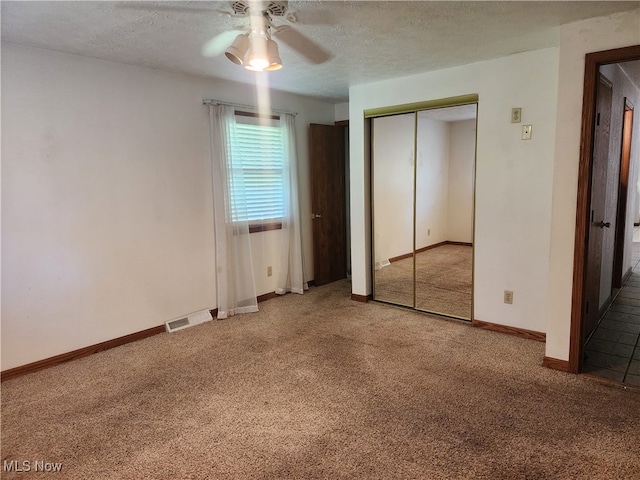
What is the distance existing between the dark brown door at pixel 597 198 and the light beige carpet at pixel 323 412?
2.02ft

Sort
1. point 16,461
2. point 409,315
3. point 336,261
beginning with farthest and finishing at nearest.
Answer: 1. point 336,261
2. point 409,315
3. point 16,461

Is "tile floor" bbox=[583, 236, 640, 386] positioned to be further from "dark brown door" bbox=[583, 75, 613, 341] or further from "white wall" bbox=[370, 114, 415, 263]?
"white wall" bbox=[370, 114, 415, 263]

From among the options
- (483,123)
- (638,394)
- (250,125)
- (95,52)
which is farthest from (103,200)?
(638,394)

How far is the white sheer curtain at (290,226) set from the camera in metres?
4.66

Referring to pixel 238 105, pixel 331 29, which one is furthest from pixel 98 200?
pixel 331 29

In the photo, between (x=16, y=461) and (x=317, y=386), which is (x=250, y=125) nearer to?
(x=317, y=386)

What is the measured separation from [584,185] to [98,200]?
350 cm

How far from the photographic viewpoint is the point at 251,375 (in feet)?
9.46

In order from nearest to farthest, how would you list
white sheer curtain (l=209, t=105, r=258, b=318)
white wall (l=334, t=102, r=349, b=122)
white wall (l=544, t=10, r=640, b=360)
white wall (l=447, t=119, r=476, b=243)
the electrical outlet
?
1. white wall (l=544, t=10, r=640, b=360)
2. the electrical outlet
3. white wall (l=447, t=119, r=476, b=243)
4. white sheer curtain (l=209, t=105, r=258, b=318)
5. white wall (l=334, t=102, r=349, b=122)

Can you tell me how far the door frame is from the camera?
2.50 metres

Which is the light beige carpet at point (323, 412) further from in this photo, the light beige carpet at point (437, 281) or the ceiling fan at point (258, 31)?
the ceiling fan at point (258, 31)

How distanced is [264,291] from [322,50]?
2.65 m

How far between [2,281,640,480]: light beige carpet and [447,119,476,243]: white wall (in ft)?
3.16

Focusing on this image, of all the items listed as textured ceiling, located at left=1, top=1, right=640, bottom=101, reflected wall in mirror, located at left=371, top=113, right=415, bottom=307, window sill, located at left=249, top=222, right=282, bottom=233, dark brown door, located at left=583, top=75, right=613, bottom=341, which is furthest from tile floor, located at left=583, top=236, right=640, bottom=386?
window sill, located at left=249, top=222, right=282, bottom=233
